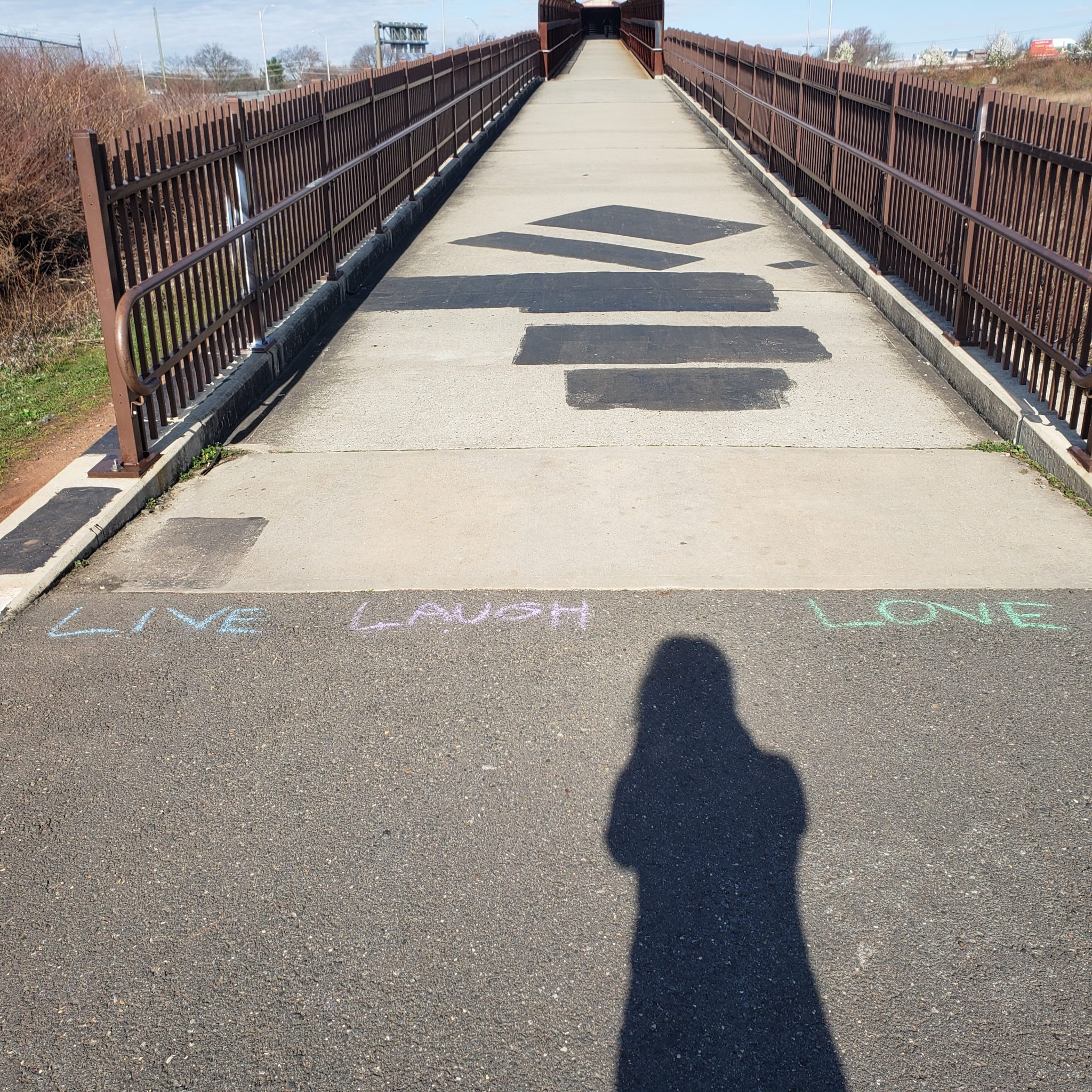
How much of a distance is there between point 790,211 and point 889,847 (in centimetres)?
1166

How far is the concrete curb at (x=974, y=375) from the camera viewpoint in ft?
19.6

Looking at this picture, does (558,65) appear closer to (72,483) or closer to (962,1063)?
(72,483)

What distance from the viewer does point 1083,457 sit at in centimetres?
569

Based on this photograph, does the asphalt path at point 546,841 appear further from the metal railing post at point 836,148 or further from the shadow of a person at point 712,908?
the metal railing post at point 836,148

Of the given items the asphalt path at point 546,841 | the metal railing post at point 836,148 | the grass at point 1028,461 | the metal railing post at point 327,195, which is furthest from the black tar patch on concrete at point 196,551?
the metal railing post at point 836,148

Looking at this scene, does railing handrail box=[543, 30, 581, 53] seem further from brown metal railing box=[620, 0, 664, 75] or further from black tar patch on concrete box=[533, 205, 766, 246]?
black tar patch on concrete box=[533, 205, 766, 246]

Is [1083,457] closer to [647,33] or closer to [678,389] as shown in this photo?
[678,389]

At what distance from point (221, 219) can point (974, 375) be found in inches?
191

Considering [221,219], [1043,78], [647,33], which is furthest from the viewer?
[1043,78]

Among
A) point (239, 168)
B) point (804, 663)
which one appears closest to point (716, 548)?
point (804, 663)

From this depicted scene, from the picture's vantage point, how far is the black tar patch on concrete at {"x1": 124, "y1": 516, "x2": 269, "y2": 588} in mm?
5004

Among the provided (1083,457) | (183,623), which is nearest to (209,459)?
(183,623)

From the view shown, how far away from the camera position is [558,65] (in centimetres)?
4344

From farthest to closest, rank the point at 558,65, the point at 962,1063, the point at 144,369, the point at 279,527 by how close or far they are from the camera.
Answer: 1. the point at 558,65
2. the point at 144,369
3. the point at 279,527
4. the point at 962,1063
